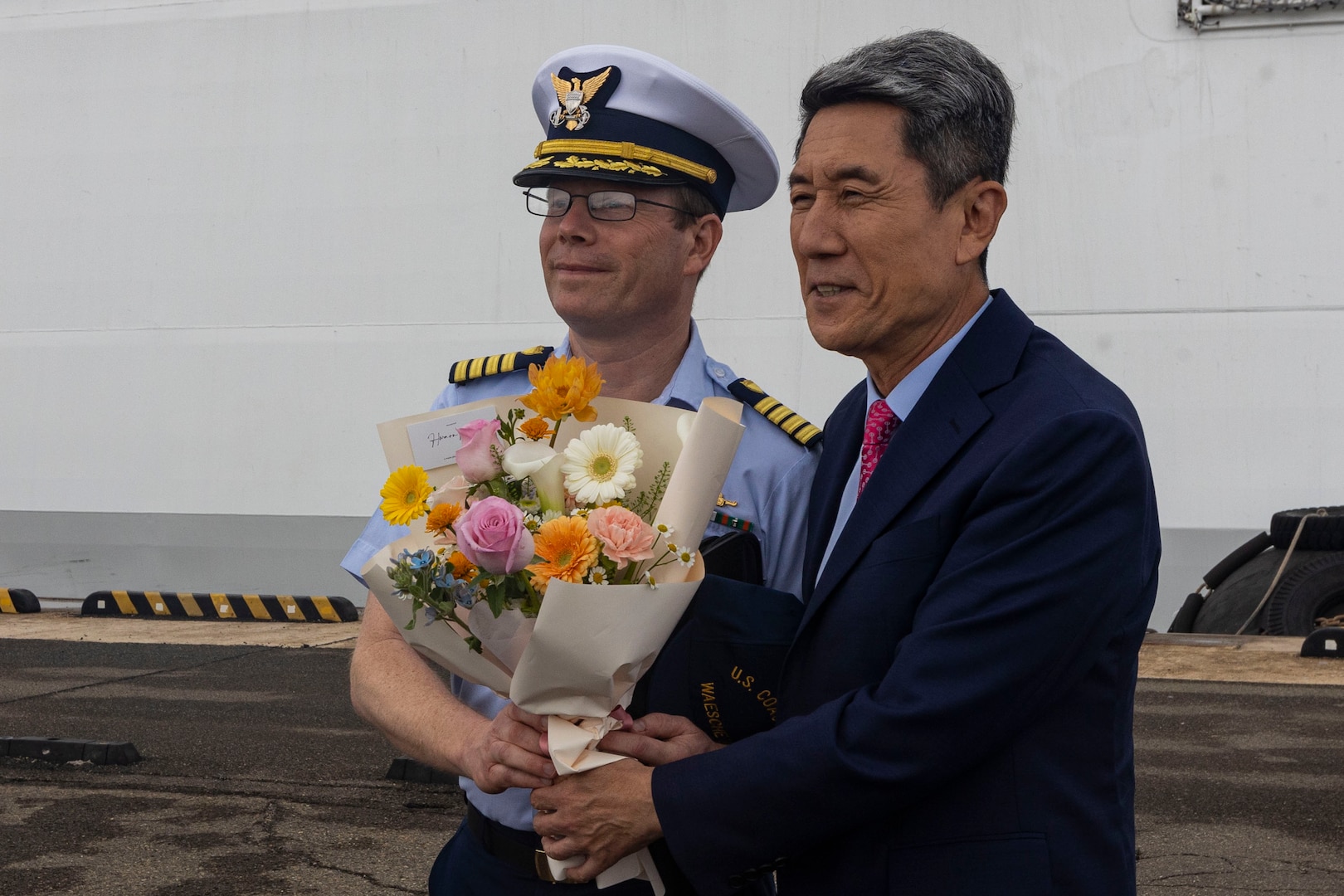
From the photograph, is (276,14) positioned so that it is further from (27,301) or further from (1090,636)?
(1090,636)

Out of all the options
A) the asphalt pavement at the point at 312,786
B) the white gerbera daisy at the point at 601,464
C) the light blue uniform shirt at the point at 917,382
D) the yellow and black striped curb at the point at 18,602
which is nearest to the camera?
the white gerbera daisy at the point at 601,464

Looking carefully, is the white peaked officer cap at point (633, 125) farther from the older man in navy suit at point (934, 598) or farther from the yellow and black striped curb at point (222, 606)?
the yellow and black striped curb at point (222, 606)

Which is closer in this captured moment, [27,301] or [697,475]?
[697,475]

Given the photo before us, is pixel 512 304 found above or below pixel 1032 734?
above

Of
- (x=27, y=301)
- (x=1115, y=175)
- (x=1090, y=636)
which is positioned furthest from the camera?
(x=27, y=301)

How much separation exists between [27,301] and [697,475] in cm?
1224

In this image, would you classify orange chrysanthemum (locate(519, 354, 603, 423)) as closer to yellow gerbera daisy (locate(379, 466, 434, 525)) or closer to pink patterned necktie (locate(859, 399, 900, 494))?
yellow gerbera daisy (locate(379, 466, 434, 525))

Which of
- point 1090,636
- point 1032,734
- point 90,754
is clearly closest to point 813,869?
point 1032,734

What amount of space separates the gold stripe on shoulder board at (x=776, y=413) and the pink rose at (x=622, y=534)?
0.61 m

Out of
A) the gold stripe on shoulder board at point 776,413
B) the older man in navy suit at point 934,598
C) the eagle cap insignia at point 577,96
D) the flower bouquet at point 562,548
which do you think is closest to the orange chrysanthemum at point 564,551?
the flower bouquet at point 562,548

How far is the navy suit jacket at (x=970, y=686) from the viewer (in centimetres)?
131

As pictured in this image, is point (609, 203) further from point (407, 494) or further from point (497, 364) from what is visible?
point (407, 494)

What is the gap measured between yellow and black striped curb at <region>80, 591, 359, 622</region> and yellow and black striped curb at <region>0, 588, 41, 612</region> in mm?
411

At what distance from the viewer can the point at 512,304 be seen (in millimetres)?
11047
